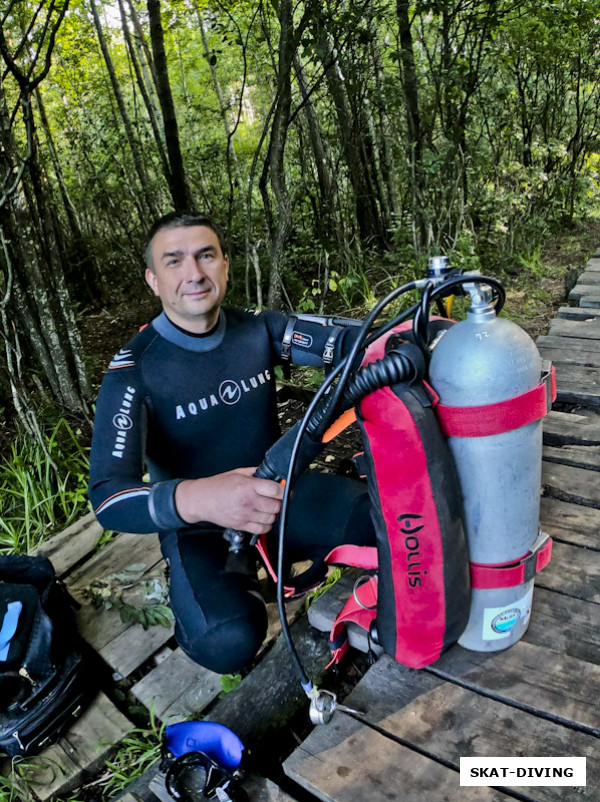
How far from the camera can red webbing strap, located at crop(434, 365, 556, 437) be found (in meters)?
1.19

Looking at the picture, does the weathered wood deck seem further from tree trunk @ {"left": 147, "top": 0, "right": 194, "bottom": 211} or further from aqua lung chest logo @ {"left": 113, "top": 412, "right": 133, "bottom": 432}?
tree trunk @ {"left": 147, "top": 0, "right": 194, "bottom": 211}

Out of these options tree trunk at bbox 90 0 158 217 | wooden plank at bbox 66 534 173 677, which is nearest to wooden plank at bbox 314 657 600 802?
wooden plank at bbox 66 534 173 677

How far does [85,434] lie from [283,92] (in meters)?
2.58

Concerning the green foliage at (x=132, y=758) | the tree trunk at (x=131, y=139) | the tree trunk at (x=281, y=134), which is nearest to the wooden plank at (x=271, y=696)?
the green foliage at (x=132, y=758)

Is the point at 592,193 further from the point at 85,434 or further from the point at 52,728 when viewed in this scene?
the point at 52,728

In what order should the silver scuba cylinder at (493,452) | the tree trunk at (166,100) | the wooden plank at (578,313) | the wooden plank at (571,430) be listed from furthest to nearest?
1. the tree trunk at (166,100)
2. the wooden plank at (578,313)
3. the wooden plank at (571,430)
4. the silver scuba cylinder at (493,452)

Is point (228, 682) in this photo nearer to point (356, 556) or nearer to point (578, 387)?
point (356, 556)

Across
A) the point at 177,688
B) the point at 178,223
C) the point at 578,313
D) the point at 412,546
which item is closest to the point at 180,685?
the point at 177,688

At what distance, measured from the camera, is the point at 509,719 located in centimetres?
133

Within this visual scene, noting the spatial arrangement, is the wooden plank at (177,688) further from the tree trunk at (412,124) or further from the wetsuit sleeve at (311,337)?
the tree trunk at (412,124)

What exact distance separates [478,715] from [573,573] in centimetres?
61

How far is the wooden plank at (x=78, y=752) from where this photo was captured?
5.64 feet

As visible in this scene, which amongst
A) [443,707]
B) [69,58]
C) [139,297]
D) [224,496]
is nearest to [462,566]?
[443,707]

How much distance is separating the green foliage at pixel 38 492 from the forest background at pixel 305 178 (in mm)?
16
